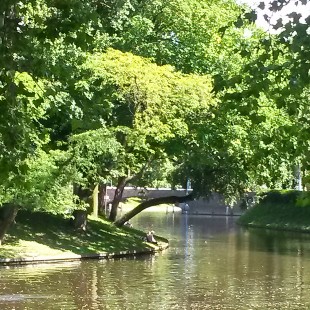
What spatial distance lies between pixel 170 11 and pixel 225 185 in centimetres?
1118

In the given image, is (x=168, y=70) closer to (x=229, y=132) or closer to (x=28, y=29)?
(x=229, y=132)

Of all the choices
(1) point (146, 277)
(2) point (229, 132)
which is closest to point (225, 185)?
(2) point (229, 132)

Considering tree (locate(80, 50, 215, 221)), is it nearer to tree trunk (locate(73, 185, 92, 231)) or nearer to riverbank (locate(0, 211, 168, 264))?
tree trunk (locate(73, 185, 92, 231))

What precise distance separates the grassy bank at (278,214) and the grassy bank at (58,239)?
22.4 m

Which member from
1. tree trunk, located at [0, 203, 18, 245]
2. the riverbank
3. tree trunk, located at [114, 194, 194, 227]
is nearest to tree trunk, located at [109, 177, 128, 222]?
tree trunk, located at [114, 194, 194, 227]

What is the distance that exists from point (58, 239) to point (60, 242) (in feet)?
1.28

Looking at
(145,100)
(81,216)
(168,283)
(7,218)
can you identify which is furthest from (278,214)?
(168,283)

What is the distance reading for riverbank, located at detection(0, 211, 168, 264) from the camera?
90.3ft

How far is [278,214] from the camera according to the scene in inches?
2415

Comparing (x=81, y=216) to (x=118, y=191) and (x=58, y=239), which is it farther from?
(x=118, y=191)

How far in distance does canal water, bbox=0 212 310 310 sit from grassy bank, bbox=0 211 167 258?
136cm

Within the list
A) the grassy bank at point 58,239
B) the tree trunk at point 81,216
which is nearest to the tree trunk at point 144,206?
the grassy bank at point 58,239

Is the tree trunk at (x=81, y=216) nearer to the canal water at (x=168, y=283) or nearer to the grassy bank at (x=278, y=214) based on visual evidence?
the canal water at (x=168, y=283)

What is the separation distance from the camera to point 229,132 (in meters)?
32.4
